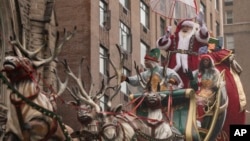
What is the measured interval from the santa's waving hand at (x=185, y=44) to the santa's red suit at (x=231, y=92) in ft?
2.44

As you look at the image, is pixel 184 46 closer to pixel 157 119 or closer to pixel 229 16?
pixel 157 119

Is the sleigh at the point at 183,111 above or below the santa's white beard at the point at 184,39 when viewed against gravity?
below

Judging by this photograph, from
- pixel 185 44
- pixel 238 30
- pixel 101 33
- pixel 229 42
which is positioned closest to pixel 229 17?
pixel 238 30

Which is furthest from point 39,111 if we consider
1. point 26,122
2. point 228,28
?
point 228,28

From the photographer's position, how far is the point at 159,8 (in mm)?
28781

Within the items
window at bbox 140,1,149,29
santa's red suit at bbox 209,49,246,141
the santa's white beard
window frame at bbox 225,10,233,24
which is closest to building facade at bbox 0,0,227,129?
window at bbox 140,1,149,29

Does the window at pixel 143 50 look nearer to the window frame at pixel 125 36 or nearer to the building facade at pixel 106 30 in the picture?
the building facade at pixel 106 30

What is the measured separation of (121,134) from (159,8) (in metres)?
9.21

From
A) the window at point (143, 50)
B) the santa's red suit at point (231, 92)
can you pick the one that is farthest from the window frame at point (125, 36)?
the santa's red suit at point (231, 92)

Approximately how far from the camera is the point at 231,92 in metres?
28.0

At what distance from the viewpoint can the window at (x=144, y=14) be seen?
4872 cm

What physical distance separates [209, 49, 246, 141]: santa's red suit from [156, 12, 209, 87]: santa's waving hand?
2.44 feet

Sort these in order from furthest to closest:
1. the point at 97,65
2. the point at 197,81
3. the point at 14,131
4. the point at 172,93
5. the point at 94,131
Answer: the point at 97,65 → the point at 197,81 → the point at 172,93 → the point at 94,131 → the point at 14,131

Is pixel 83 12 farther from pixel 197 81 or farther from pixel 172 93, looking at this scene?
pixel 172 93
